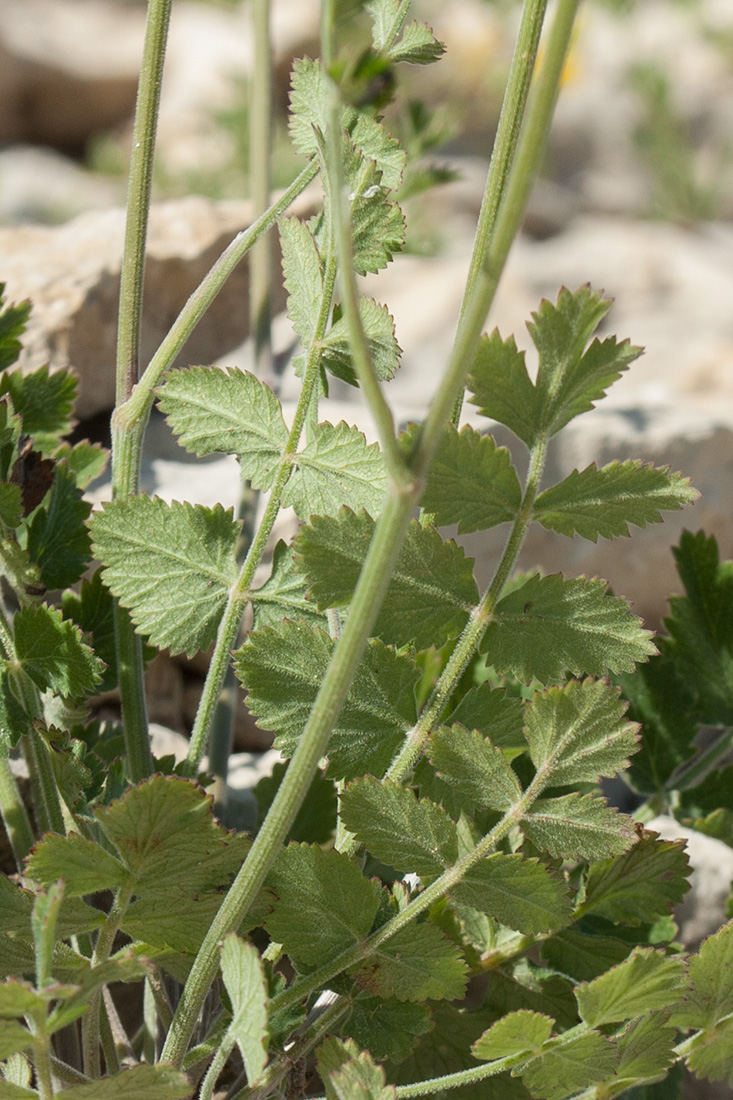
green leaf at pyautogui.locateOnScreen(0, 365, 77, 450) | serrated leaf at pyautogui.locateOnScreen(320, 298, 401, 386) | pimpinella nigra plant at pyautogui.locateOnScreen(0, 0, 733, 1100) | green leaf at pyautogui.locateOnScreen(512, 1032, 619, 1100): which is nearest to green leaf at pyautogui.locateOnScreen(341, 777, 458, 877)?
pimpinella nigra plant at pyautogui.locateOnScreen(0, 0, 733, 1100)

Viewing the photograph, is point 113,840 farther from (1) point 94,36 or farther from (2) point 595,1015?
(1) point 94,36

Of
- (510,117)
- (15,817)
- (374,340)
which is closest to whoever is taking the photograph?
(510,117)

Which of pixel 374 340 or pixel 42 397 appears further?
pixel 42 397

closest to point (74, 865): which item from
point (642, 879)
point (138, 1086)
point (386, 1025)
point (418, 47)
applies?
point (138, 1086)

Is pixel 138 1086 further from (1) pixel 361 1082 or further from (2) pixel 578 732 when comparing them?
(2) pixel 578 732

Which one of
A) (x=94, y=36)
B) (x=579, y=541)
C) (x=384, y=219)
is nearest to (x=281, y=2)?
(x=94, y=36)

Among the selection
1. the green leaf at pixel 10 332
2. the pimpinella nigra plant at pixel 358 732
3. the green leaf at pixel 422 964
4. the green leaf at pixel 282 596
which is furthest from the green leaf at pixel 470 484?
the green leaf at pixel 10 332

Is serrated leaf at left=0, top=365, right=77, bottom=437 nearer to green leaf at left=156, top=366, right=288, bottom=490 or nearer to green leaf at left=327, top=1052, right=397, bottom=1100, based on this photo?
green leaf at left=156, top=366, right=288, bottom=490

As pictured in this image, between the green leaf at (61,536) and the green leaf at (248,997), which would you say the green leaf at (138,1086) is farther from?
the green leaf at (61,536)
